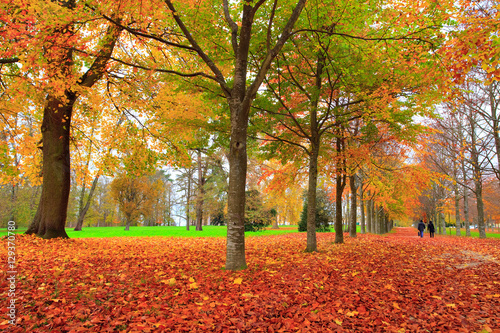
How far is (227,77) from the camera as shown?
9180 mm

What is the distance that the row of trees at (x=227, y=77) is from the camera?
567 cm

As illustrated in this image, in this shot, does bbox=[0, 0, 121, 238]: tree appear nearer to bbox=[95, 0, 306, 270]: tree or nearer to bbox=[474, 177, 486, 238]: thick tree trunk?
bbox=[95, 0, 306, 270]: tree

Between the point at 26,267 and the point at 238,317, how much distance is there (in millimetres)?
4546

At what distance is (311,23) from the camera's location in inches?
271

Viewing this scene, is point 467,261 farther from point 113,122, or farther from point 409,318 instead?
point 113,122

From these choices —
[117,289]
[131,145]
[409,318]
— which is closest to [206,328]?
[117,289]

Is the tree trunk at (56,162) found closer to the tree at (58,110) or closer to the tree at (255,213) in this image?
the tree at (58,110)

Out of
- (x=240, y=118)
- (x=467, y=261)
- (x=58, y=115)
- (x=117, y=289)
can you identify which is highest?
(x=58, y=115)


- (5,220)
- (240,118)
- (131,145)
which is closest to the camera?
(240,118)

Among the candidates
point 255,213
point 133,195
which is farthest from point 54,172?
point 133,195

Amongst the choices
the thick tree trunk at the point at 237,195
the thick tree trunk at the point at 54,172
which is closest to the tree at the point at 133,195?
the thick tree trunk at the point at 54,172

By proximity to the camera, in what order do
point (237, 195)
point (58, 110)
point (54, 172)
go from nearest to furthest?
point (237, 195)
point (54, 172)
point (58, 110)

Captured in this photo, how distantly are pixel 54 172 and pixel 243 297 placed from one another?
8.64 meters

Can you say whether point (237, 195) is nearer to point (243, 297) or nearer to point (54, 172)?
point (243, 297)
